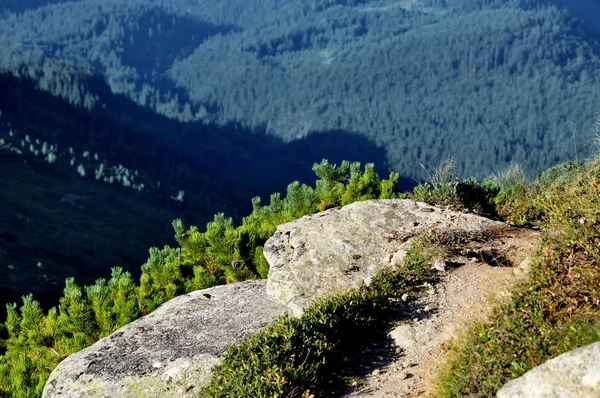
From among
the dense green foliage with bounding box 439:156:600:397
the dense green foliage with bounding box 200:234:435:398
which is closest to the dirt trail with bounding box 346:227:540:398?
the dense green foliage with bounding box 200:234:435:398

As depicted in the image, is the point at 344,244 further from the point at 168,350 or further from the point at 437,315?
the point at 168,350

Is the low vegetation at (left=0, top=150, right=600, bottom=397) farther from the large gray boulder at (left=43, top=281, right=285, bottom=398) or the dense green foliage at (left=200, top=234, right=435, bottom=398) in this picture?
the large gray boulder at (left=43, top=281, right=285, bottom=398)

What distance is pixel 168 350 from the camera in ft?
35.2

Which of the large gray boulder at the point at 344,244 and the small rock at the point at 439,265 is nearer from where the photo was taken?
the small rock at the point at 439,265

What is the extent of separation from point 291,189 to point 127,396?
321 inches

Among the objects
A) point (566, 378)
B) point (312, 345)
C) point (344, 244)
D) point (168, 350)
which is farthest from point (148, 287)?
point (566, 378)

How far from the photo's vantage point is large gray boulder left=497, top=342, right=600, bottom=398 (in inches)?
252

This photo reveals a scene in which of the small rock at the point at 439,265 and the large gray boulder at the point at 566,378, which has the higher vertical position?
the large gray boulder at the point at 566,378

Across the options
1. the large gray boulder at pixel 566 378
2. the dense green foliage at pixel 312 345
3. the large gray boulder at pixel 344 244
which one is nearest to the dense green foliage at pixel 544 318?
the large gray boulder at pixel 566 378

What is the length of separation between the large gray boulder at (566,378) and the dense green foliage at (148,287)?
8466 millimetres

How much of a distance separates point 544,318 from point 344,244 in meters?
5.12

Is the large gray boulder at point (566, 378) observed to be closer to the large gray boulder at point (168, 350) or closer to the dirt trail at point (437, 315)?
the dirt trail at point (437, 315)

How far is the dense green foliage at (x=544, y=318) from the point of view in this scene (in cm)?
761

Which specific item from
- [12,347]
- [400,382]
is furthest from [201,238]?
[400,382]
